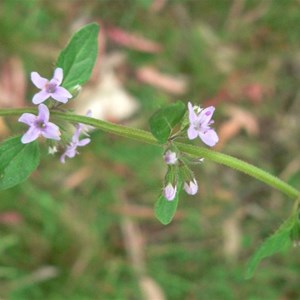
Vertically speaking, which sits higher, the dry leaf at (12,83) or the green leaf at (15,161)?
the dry leaf at (12,83)

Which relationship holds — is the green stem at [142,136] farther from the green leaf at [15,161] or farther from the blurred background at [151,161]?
the blurred background at [151,161]

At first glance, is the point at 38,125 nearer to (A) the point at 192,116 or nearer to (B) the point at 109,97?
(A) the point at 192,116

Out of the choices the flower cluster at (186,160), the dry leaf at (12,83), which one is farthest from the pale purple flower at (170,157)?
the dry leaf at (12,83)

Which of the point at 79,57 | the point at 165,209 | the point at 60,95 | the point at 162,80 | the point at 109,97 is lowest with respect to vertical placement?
the point at 165,209

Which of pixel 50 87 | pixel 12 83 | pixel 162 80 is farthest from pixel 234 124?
pixel 50 87

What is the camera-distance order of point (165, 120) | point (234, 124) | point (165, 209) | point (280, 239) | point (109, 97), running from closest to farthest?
point (165, 120), point (165, 209), point (280, 239), point (109, 97), point (234, 124)

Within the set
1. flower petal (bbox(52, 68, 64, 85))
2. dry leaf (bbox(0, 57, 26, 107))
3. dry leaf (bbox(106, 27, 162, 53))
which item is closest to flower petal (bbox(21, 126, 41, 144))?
flower petal (bbox(52, 68, 64, 85))

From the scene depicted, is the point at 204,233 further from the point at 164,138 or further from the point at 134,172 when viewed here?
the point at 164,138
